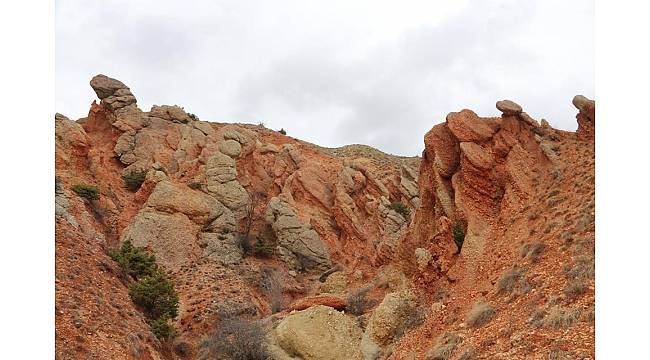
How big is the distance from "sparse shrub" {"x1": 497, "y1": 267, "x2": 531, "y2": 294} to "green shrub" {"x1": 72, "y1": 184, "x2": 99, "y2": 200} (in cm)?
2966

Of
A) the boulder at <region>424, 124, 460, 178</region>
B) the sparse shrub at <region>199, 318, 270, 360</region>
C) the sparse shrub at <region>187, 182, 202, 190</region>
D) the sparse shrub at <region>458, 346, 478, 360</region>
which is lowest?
the sparse shrub at <region>199, 318, 270, 360</region>

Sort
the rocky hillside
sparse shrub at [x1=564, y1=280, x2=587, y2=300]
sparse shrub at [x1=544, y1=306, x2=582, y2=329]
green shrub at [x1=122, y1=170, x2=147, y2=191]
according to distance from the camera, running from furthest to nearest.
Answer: green shrub at [x1=122, y1=170, x2=147, y2=191], the rocky hillside, sparse shrub at [x1=564, y1=280, x2=587, y2=300], sparse shrub at [x1=544, y1=306, x2=582, y2=329]

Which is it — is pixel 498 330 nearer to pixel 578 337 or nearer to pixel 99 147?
pixel 578 337

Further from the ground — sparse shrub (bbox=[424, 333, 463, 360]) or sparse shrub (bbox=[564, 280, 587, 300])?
sparse shrub (bbox=[564, 280, 587, 300])

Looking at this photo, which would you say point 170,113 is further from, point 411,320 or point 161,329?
point 411,320

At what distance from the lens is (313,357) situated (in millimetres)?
20219

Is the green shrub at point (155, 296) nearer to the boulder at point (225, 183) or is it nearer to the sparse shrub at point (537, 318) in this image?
the boulder at point (225, 183)

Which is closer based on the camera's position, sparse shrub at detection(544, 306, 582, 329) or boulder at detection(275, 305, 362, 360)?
sparse shrub at detection(544, 306, 582, 329)

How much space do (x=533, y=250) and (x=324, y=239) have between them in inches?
958

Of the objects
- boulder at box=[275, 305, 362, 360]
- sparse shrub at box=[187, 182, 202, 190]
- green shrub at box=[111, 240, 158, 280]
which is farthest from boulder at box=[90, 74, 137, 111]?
boulder at box=[275, 305, 362, 360]

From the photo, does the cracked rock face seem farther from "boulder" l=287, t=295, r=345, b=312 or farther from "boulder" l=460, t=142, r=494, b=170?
"boulder" l=460, t=142, r=494, b=170

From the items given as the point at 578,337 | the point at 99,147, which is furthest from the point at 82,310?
the point at 99,147

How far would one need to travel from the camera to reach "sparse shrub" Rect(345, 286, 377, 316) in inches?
935

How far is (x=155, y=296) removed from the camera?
25.0 metres
